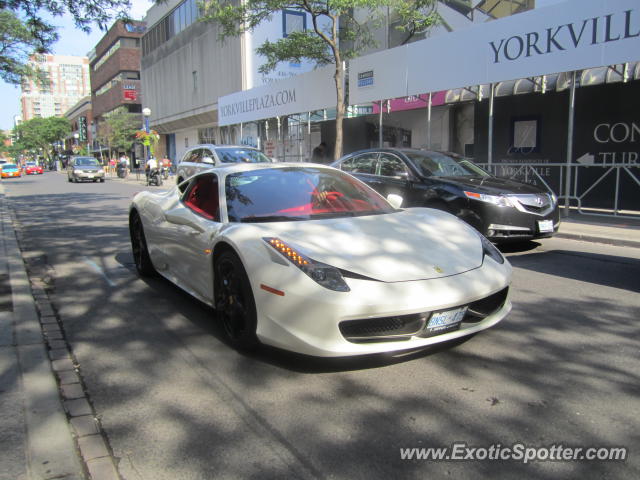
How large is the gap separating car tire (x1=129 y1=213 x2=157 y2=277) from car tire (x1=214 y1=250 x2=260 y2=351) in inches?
86.4

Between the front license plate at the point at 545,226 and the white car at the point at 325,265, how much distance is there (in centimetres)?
341

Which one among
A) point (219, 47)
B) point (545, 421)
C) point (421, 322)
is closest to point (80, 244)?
point (421, 322)

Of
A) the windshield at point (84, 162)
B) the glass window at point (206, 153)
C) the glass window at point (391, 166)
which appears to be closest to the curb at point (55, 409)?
the glass window at point (391, 166)

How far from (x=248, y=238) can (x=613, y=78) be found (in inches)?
477

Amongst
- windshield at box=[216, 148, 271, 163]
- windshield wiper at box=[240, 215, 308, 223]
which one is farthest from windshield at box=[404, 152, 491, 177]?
windshield at box=[216, 148, 271, 163]

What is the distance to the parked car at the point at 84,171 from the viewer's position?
3057cm

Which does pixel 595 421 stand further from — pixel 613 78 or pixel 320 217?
pixel 613 78

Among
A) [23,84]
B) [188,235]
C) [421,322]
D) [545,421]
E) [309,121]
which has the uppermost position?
[23,84]

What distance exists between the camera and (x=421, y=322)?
10.4 ft

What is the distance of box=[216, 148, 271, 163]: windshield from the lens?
45.3 ft

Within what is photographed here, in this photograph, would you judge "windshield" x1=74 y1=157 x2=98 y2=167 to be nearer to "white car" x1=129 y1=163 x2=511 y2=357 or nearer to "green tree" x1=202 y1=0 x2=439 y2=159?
"green tree" x1=202 y1=0 x2=439 y2=159

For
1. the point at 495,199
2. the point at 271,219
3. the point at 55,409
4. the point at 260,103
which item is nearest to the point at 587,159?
the point at 495,199

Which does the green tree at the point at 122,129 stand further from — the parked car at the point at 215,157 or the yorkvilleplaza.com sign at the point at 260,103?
the parked car at the point at 215,157

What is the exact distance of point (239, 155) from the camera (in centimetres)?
1402
